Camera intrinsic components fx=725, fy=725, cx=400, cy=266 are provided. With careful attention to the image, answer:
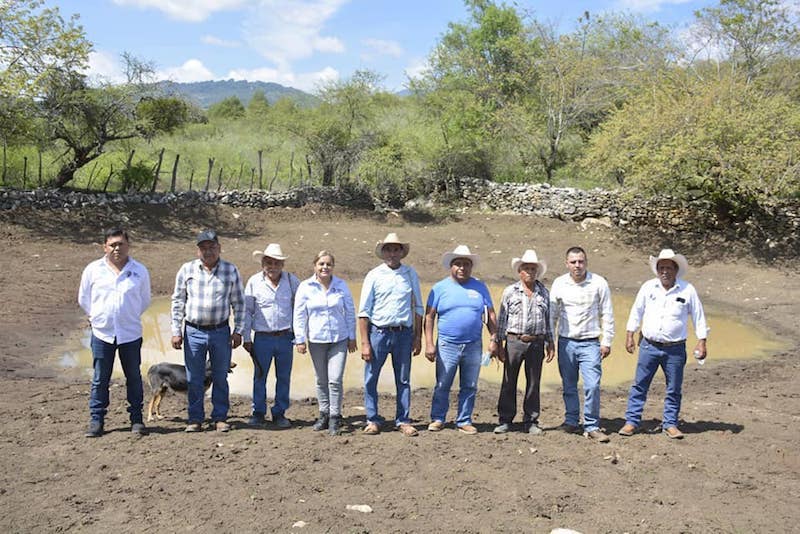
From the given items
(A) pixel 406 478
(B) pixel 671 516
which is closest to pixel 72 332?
(A) pixel 406 478

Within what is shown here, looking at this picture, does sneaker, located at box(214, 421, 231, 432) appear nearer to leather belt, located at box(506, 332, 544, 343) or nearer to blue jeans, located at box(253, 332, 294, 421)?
blue jeans, located at box(253, 332, 294, 421)

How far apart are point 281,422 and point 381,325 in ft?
4.34

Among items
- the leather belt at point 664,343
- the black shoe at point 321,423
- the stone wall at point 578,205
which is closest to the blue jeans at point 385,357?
the black shoe at point 321,423

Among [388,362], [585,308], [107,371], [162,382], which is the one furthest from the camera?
[388,362]

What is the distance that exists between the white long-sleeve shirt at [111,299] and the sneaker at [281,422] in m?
1.44

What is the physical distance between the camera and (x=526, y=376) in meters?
6.22

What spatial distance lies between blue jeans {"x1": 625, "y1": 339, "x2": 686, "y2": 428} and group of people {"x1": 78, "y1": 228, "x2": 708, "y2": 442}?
0.01 metres

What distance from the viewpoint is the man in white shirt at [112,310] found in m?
5.76

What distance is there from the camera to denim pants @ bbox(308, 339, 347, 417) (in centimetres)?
603

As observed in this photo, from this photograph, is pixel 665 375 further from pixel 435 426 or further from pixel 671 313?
pixel 435 426

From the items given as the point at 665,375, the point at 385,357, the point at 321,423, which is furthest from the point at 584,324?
the point at 321,423

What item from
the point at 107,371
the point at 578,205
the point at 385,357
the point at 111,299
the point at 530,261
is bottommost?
the point at 107,371

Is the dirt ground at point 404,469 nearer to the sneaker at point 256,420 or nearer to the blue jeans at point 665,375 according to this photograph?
the sneaker at point 256,420

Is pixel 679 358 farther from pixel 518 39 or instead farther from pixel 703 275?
pixel 518 39
